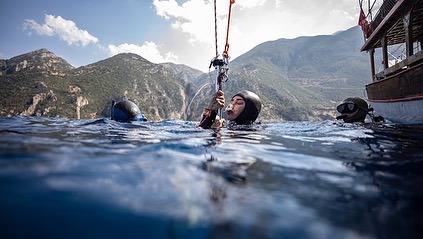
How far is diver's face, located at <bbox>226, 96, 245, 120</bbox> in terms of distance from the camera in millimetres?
9430

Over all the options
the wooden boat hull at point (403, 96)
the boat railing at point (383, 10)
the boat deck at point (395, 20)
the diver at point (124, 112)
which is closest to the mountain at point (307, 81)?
the boat deck at point (395, 20)

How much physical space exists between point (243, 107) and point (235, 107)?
0.38 metres

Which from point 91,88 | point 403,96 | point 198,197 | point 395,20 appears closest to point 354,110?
point 403,96

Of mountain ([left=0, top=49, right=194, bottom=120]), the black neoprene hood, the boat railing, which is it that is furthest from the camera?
mountain ([left=0, top=49, right=194, bottom=120])

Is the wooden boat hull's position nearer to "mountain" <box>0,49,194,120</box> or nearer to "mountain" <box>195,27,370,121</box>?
"mountain" <box>195,27,370,121</box>

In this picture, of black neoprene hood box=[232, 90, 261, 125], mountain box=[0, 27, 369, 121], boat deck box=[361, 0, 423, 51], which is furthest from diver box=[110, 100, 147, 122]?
mountain box=[0, 27, 369, 121]

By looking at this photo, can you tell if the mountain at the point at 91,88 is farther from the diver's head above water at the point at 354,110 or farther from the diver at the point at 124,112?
the diver's head above water at the point at 354,110

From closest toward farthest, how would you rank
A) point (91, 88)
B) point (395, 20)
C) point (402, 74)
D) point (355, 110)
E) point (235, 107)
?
1. point (235, 107)
2. point (402, 74)
3. point (355, 110)
4. point (395, 20)
5. point (91, 88)

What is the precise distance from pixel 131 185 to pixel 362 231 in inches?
65.3

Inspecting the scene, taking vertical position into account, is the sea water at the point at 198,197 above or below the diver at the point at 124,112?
below

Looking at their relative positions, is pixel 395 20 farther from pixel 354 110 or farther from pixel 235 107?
pixel 235 107

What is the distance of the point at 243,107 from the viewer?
9352 millimetres

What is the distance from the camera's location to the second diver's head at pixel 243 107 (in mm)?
9352

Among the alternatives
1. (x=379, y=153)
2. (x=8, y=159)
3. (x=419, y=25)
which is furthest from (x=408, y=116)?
(x=8, y=159)
